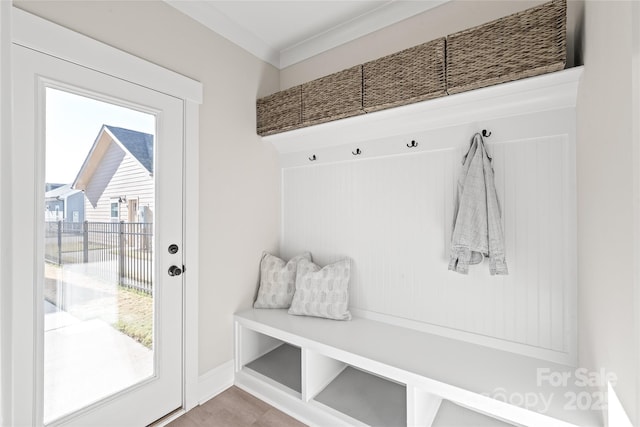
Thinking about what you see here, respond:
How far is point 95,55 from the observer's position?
1.41 metres

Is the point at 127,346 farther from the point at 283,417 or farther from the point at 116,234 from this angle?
the point at 283,417

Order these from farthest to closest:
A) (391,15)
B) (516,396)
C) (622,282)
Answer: (391,15) → (516,396) → (622,282)

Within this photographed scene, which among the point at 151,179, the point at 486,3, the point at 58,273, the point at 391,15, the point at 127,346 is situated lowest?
the point at 127,346

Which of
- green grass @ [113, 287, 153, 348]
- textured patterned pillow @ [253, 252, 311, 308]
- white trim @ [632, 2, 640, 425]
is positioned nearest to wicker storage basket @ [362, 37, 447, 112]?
white trim @ [632, 2, 640, 425]

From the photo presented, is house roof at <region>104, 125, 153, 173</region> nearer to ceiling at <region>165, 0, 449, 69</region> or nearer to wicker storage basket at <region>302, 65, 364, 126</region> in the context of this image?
ceiling at <region>165, 0, 449, 69</region>

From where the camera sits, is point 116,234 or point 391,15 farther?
point 391,15

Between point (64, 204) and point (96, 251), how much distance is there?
0.90 feet

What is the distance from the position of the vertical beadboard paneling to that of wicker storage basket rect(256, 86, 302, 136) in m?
0.39

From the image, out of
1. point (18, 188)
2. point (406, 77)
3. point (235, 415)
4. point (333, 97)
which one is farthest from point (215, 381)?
point (406, 77)

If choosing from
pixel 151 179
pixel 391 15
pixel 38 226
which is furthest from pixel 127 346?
pixel 391 15

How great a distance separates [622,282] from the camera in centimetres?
78

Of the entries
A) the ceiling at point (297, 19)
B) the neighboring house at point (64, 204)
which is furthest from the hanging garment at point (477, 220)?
the neighboring house at point (64, 204)

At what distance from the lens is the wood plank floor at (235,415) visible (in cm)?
167

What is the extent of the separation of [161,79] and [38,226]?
0.98m
